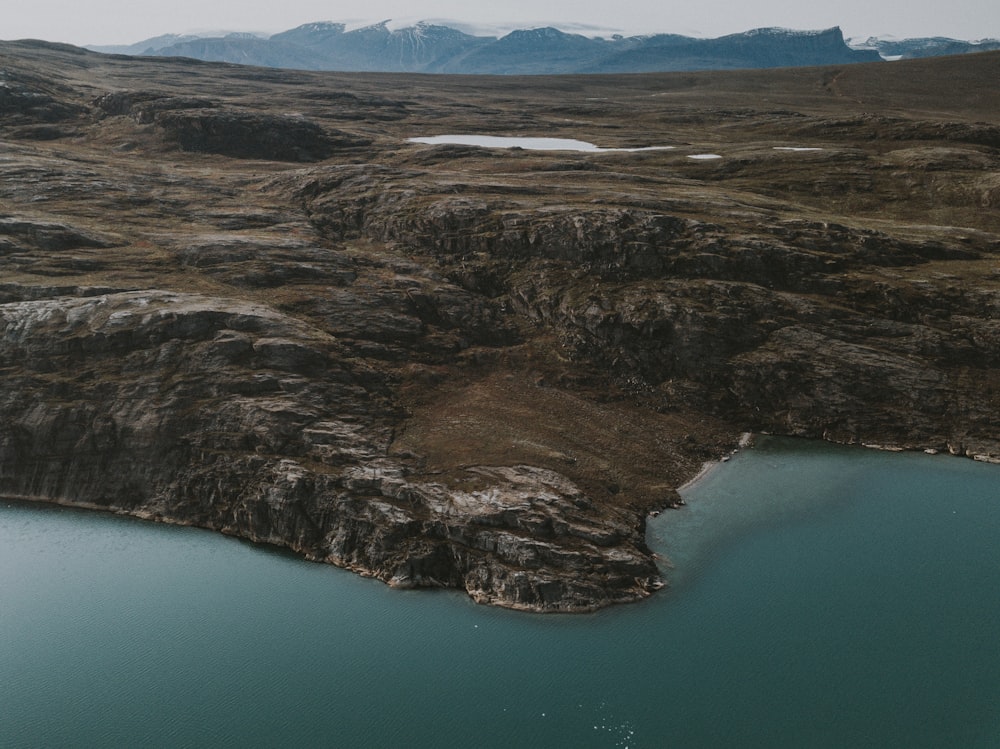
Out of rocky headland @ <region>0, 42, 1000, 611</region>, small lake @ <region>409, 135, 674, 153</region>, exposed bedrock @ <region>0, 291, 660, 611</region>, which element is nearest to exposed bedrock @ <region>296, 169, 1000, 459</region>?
rocky headland @ <region>0, 42, 1000, 611</region>

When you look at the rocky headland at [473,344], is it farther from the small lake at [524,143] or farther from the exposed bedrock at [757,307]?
the small lake at [524,143]

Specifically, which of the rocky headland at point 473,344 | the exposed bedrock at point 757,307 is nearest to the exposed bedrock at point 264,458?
the rocky headland at point 473,344

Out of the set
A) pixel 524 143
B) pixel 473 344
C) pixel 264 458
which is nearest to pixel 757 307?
pixel 473 344

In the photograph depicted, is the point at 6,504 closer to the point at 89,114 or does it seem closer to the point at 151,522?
the point at 151,522

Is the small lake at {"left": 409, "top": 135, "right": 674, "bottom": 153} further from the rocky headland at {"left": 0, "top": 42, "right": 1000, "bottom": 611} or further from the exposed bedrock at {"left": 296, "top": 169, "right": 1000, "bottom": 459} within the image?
the exposed bedrock at {"left": 296, "top": 169, "right": 1000, "bottom": 459}

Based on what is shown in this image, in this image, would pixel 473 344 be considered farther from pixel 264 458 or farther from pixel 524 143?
pixel 524 143
